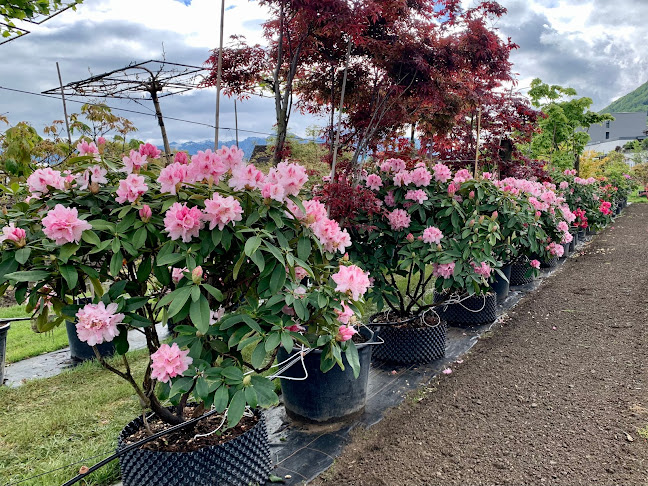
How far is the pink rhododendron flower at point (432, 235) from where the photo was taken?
2941mm

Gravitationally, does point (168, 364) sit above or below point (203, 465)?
above

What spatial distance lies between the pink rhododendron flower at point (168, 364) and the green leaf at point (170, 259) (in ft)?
0.88

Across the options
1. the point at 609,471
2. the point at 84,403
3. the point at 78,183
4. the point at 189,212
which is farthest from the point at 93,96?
the point at 609,471

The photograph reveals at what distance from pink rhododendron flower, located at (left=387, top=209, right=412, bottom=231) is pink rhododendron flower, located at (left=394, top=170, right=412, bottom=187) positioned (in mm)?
183

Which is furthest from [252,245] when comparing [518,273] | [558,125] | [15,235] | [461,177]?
[558,125]

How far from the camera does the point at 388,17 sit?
9.67ft

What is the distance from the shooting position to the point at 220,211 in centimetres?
141

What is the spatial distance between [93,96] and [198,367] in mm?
5998

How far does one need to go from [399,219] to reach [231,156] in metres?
1.61

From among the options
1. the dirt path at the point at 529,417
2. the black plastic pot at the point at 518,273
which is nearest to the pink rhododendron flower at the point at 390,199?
the dirt path at the point at 529,417

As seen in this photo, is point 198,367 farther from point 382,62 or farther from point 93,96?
point 93,96

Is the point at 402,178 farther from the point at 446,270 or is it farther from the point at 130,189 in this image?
the point at 130,189

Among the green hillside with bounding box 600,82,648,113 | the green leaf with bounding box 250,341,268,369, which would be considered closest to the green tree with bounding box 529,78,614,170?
the green leaf with bounding box 250,341,268,369

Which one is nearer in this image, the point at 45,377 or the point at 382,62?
the point at 382,62
